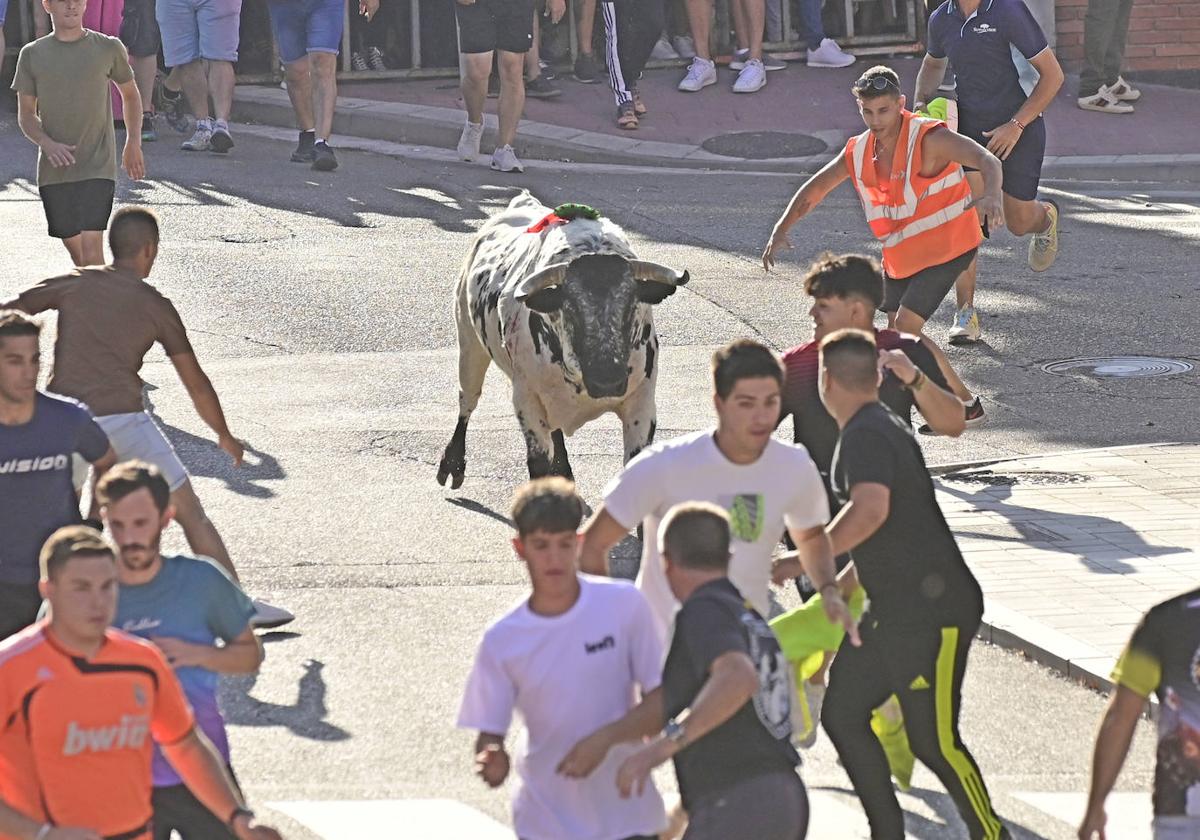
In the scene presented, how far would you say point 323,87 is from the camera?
69.7ft

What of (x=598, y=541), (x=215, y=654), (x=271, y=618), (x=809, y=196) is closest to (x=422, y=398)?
(x=809, y=196)

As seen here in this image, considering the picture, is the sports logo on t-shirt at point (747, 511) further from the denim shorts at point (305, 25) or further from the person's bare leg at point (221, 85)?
the person's bare leg at point (221, 85)

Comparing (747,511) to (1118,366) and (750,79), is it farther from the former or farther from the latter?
(750,79)

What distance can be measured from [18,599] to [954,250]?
6.43 meters

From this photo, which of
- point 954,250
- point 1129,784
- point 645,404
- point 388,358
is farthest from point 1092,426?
point 1129,784

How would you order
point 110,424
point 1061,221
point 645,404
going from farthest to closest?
point 1061,221
point 645,404
point 110,424

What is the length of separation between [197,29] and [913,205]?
1189 centimetres

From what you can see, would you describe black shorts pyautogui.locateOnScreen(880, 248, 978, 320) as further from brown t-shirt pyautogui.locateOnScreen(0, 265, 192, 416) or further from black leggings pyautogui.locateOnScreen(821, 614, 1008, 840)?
black leggings pyautogui.locateOnScreen(821, 614, 1008, 840)

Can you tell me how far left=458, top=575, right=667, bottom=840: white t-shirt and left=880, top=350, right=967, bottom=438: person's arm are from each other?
7.49 feet

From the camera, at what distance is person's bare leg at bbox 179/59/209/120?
22.2m

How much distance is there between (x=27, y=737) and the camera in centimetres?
564

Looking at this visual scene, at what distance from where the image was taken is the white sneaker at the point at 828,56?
26.3 m

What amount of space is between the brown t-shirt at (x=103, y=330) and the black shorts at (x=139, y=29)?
13.7m

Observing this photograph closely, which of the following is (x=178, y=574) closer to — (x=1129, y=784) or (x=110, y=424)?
(x=110, y=424)
